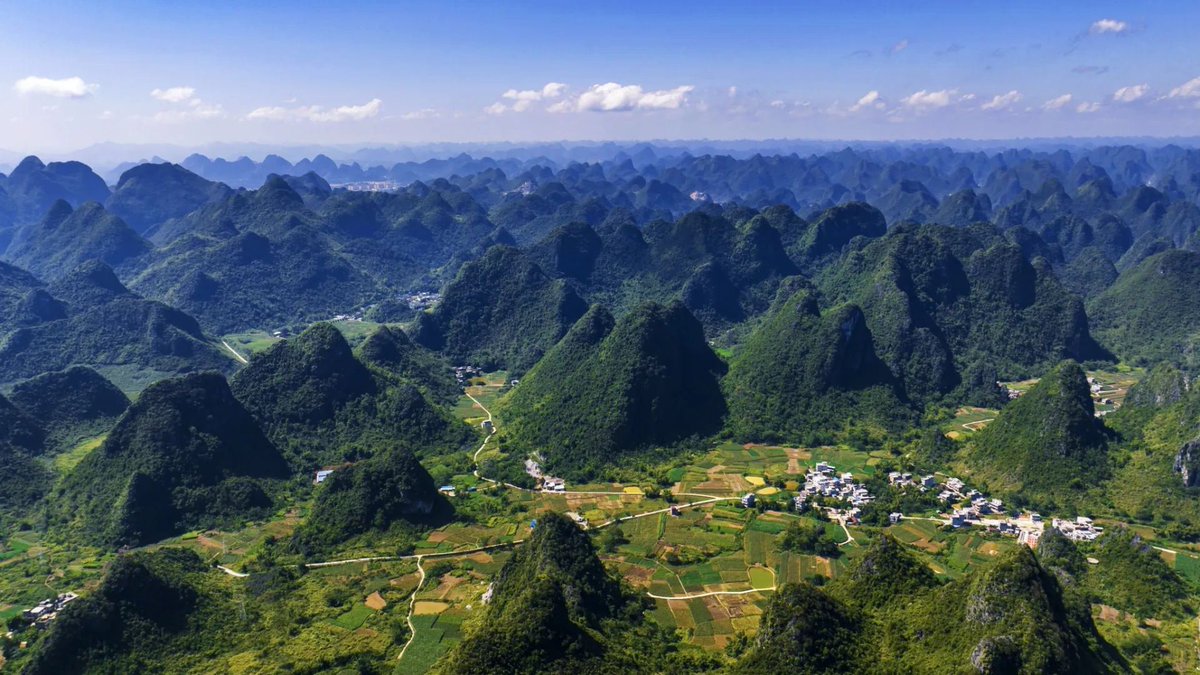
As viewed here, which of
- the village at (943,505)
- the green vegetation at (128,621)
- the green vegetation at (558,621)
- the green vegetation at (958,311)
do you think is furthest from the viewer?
the green vegetation at (958,311)

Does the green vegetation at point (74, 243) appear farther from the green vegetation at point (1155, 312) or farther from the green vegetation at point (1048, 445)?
the green vegetation at point (1155, 312)

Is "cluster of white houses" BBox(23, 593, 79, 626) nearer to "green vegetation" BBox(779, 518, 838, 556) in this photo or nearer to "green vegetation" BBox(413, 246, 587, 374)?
"green vegetation" BBox(779, 518, 838, 556)

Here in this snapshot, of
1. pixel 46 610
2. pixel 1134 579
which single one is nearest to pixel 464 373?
pixel 46 610

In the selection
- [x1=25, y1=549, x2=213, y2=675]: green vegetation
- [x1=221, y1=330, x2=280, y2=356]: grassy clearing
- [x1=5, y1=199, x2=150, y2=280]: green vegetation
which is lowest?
[x1=221, y1=330, x2=280, y2=356]: grassy clearing

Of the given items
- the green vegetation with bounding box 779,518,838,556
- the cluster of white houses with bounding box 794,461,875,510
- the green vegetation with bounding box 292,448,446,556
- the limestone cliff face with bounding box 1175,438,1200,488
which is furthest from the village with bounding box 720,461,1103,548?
the green vegetation with bounding box 292,448,446,556

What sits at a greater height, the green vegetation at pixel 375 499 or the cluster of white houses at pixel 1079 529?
the green vegetation at pixel 375 499

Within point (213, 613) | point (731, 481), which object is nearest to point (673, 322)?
point (731, 481)

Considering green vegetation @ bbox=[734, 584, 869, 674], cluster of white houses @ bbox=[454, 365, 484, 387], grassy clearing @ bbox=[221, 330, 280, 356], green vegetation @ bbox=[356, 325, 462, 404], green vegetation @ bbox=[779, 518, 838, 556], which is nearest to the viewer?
green vegetation @ bbox=[734, 584, 869, 674]

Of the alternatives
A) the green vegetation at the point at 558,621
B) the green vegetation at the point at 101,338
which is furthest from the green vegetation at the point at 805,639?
the green vegetation at the point at 101,338

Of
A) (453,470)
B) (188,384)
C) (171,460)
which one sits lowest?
(453,470)

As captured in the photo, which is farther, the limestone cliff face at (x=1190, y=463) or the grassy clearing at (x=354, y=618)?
the limestone cliff face at (x=1190, y=463)

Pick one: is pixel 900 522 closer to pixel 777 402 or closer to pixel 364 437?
pixel 777 402
